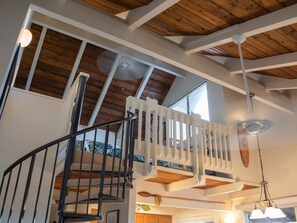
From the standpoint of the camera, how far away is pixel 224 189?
541cm

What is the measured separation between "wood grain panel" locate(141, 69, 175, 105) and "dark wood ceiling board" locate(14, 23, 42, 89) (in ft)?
10.2

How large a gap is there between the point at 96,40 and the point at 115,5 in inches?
101

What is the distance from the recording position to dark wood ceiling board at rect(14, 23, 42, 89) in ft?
20.4

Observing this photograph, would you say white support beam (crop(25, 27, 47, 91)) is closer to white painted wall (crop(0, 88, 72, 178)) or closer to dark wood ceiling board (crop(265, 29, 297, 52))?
white painted wall (crop(0, 88, 72, 178))

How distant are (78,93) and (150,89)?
14.9 ft

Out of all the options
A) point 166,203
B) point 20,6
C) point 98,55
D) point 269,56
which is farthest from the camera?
point 98,55

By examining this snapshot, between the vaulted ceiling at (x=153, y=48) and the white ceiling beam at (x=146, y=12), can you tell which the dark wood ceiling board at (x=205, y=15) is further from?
the white ceiling beam at (x=146, y=12)

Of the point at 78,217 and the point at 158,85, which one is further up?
the point at 158,85

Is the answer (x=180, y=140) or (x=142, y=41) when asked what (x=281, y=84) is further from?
(x=142, y=41)

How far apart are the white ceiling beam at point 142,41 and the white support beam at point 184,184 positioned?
6.02 ft

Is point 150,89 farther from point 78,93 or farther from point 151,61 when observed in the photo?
point 78,93

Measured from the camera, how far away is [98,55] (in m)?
7.07

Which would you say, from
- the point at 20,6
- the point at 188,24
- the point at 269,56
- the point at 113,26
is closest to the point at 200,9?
the point at 188,24

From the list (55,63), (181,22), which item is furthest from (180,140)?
(55,63)
